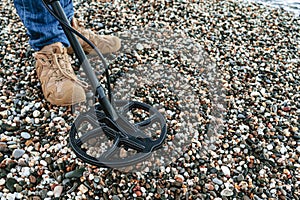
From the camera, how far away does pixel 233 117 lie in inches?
87.3

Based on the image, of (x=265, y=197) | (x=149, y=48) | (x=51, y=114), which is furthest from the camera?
(x=149, y=48)

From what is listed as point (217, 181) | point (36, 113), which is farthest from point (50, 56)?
point (217, 181)

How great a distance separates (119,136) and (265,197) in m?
0.76

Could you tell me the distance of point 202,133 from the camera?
2082mm

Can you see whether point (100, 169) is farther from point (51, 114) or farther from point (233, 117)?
point (233, 117)

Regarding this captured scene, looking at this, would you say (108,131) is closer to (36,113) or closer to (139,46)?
(36,113)

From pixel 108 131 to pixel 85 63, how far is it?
0.36 meters

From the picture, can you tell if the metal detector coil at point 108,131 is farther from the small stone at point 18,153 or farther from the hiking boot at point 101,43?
the hiking boot at point 101,43

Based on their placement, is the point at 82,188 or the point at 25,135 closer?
the point at 82,188

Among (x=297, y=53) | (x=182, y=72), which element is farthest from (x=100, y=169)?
(x=297, y=53)

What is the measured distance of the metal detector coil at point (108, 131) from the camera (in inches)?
67.2

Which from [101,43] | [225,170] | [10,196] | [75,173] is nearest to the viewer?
[10,196]

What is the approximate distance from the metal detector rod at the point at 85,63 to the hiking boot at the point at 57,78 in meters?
0.39

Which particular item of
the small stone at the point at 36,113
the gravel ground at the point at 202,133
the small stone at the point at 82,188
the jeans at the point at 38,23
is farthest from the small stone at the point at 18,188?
the jeans at the point at 38,23
